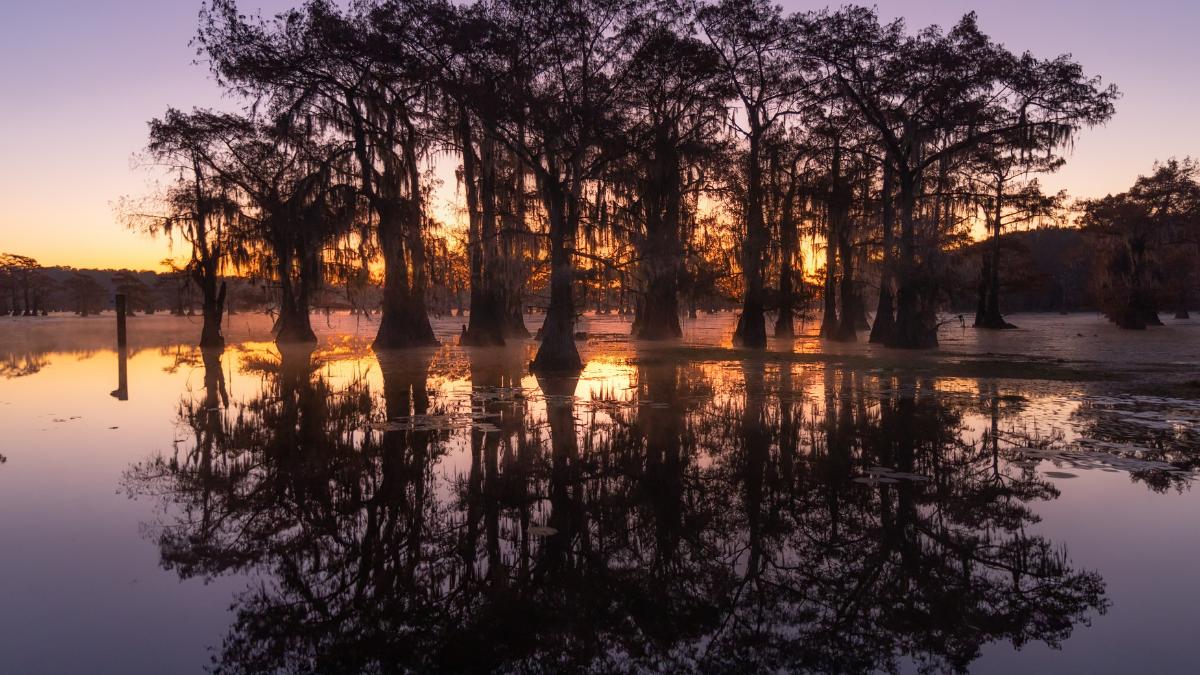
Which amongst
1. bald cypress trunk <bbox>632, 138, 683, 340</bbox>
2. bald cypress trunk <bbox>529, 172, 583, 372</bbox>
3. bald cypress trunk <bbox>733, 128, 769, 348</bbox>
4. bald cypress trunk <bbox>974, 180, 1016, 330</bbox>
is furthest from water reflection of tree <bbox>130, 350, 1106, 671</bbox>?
bald cypress trunk <bbox>974, 180, 1016, 330</bbox>

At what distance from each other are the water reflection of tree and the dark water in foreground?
3 cm

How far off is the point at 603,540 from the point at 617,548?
20cm

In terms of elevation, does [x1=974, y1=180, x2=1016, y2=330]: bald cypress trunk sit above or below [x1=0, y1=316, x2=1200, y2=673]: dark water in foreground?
above

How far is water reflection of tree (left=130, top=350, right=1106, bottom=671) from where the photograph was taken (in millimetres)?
4156

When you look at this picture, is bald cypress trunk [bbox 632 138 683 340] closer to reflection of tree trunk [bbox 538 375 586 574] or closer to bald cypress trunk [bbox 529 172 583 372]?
bald cypress trunk [bbox 529 172 583 372]

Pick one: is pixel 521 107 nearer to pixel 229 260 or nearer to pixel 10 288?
pixel 229 260

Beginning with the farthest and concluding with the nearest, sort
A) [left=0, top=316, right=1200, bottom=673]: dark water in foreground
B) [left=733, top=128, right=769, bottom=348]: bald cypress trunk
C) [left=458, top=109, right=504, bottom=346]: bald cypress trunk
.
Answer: [left=733, top=128, right=769, bottom=348]: bald cypress trunk < [left=458, top=109, right=504, bottom=346]: bald cypress trunk < [left=0, top=316, right=1200, bottom=673]: dark water in foreground

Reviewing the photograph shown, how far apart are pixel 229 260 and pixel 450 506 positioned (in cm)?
3103

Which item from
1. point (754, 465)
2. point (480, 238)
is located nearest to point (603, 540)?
point (754, 465)

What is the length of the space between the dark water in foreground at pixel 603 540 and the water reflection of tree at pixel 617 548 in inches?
1.0

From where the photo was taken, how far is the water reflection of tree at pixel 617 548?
4156 millimetres

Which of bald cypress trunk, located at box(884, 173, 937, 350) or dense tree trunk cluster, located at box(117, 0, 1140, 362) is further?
bald cypress trunk, located at box(884, 173, 937, 350)

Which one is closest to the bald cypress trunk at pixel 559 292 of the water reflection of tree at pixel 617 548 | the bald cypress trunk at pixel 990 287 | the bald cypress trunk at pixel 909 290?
the water reflection of tree at pixel 617 548

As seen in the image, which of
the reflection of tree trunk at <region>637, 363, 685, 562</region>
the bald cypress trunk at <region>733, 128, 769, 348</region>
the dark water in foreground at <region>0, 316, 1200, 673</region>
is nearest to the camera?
the dark water in foreground at <region>0, 316, 1200, 673</region>
